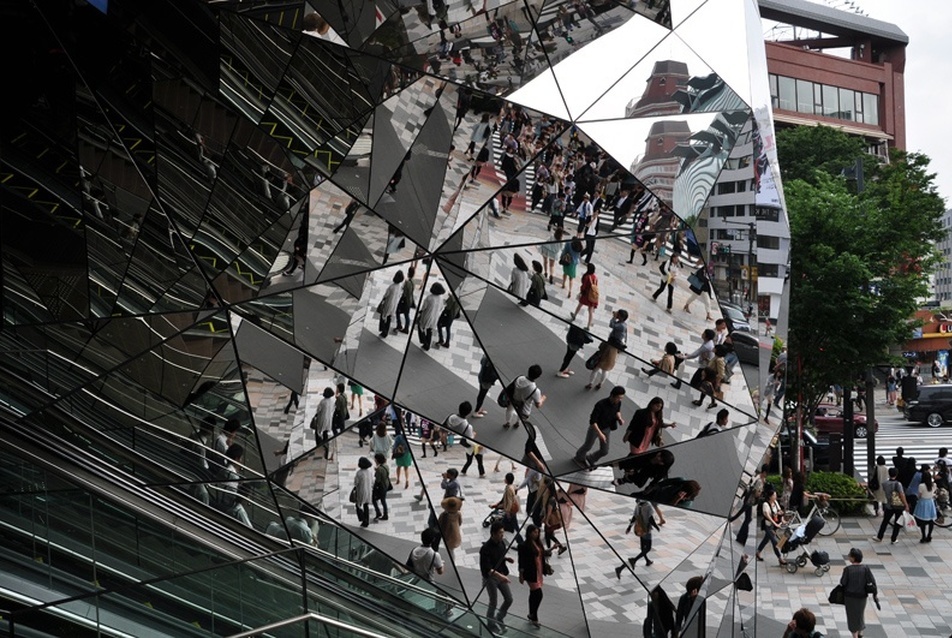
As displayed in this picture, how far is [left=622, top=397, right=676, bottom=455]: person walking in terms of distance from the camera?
9414 millimetres

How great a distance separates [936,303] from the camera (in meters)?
63.7

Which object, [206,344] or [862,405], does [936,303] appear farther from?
[206,344]

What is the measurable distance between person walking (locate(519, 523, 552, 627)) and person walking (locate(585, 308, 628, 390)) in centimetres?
145

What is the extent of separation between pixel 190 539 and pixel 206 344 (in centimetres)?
185

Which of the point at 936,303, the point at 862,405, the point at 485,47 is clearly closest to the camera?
the point at 485,47

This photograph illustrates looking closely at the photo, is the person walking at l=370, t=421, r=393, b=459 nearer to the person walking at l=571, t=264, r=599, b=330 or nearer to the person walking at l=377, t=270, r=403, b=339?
the person walking at l=377, t=270, r=403, b=339

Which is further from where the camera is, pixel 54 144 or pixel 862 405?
pixel 862 405

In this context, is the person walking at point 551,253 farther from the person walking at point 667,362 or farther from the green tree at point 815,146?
the green tree at point 815,146

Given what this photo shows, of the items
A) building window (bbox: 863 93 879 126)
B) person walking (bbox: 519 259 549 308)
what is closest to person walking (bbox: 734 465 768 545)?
person walking (bbox: 519 259 549 308)

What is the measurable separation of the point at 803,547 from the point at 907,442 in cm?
1487

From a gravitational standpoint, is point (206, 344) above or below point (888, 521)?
above

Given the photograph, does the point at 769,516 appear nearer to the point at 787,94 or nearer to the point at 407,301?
the point at 407,301

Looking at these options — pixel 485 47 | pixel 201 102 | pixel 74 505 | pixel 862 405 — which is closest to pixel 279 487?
pixel 74 505

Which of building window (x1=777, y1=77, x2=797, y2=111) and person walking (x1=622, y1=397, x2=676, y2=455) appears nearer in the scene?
person walking (x1=622, y1=397, x2=676, y2=455)
